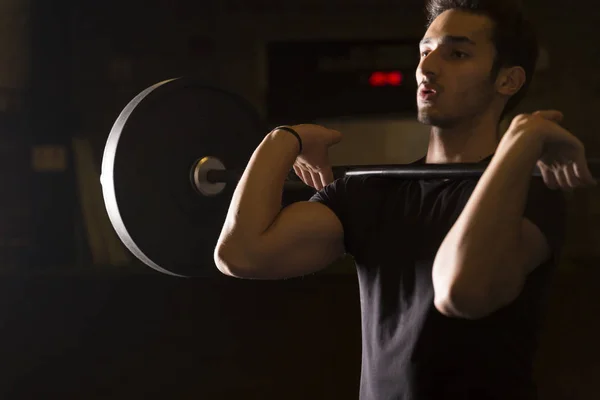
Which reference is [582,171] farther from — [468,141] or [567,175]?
[468,141]

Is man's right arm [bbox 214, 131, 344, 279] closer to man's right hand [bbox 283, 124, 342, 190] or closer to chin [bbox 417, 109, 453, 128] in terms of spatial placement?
man's right hand [bbox 283, 124, 342, 190]

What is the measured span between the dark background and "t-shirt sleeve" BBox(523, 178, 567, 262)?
3.83 ft

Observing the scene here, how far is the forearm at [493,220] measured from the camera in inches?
30.7

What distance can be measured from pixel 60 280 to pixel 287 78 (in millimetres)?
1004

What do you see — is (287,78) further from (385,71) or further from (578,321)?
(578,321)

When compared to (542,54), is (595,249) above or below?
below

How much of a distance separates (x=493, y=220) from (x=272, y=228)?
1.13ft

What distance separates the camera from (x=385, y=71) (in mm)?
1892

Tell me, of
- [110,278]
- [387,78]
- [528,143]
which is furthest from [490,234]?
[110,278]

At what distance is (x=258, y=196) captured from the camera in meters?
1.00

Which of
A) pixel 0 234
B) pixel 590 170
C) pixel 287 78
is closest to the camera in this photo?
pixel 590 170

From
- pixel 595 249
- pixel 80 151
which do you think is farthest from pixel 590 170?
pixel 80 151

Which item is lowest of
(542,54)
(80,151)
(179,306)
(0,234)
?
(179,306)

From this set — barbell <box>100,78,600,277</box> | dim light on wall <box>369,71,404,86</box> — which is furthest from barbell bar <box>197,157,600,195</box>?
dim light on wall <box>369,71,404,86</box>
